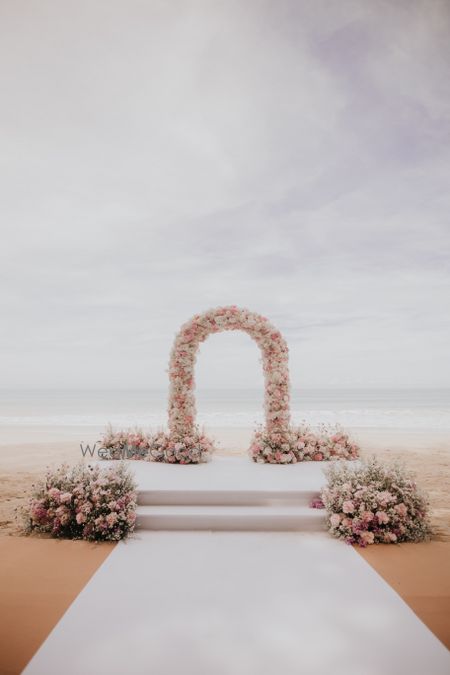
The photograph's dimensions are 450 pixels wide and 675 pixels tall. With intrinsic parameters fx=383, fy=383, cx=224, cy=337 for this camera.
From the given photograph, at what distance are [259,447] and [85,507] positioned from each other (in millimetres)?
4805

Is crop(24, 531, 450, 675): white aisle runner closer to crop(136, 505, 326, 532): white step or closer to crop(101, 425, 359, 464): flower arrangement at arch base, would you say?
crop(136, 505, 326, 532): white step

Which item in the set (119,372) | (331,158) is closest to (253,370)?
(119,372)

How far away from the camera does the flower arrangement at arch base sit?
941cm

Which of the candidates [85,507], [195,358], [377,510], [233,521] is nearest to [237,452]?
[195,358]

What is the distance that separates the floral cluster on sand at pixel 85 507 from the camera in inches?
232

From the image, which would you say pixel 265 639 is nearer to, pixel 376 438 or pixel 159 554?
pixel 159 554

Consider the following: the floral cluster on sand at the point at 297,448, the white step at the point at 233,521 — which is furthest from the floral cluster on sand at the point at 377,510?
the floral cluster on sand at the point at 297,448

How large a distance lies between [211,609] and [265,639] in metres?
0.73

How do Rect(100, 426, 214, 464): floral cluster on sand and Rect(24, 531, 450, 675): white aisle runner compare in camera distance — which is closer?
Rect(24, 531, 450, 675): white aisle runner

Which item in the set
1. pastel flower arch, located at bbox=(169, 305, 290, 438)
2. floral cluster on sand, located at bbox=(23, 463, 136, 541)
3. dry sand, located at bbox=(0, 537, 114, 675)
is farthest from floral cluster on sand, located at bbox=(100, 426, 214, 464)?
dry sand, located at bbox=(0, 537, 114, 675)

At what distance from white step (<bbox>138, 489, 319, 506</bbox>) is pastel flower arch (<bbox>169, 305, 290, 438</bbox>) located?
2938mm

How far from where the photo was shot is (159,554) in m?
5.36

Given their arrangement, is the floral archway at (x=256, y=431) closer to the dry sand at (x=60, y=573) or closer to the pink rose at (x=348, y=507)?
the dry sand at (x=60, y=573)

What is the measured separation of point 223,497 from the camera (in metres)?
6.80
